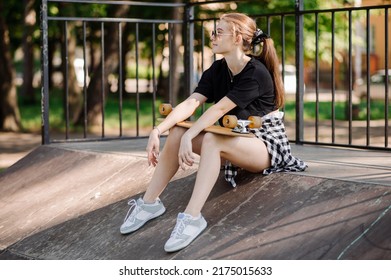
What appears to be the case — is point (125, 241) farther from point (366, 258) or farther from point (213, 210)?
point (366, 258)

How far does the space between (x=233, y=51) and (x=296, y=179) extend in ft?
3.01

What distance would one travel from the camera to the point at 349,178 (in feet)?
16.8

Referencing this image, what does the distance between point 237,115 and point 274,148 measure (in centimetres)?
32

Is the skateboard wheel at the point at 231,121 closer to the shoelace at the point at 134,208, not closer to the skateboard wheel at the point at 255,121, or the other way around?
the skateboard wheel at the point at 255,121

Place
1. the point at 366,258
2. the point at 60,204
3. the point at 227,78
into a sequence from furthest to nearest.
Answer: the point at 60,204, the point at 227,78, the point at 366,258

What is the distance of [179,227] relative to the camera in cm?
486

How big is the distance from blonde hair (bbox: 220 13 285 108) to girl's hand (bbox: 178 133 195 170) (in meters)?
0.83

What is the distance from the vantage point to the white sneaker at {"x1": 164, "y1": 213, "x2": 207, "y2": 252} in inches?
189

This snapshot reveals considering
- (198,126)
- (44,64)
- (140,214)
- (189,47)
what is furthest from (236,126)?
(189,47)

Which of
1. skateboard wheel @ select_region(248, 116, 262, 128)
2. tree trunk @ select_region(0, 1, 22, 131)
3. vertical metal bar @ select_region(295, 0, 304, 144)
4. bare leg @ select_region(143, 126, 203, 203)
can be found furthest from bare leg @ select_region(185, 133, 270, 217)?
tree trunk @ select_region(0, 1, 22, 131)

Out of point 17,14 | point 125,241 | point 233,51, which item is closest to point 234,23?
point 233,51

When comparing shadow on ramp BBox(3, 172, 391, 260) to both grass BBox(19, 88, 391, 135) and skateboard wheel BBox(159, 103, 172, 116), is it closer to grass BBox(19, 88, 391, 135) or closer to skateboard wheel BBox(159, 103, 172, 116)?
skateboard wheel BBox(159, 103, 172, 116)

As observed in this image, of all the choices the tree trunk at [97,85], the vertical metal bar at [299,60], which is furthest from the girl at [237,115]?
the tree trunk at [97,85]
